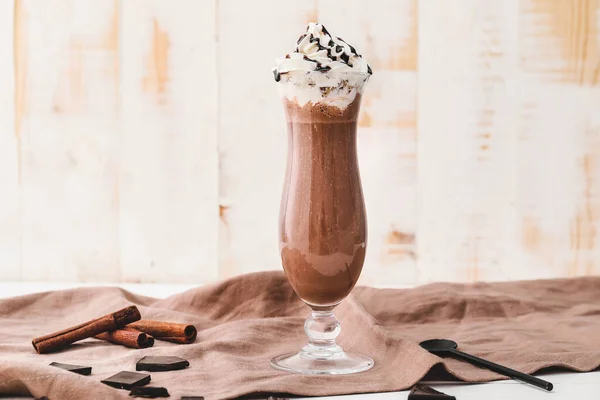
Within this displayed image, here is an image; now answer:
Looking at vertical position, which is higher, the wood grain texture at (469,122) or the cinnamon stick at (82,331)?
the wood grain texture at (469,122)

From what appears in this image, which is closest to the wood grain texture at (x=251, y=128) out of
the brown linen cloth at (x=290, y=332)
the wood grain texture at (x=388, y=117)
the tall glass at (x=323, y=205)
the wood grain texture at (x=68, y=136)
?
the wood grain texture at (x=388, y=117)

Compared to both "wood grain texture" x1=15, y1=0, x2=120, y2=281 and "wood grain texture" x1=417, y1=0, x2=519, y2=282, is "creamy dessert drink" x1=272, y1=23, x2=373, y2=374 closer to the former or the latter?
"wood grain texture" x1=417, y1=0, x2=519, y2=282

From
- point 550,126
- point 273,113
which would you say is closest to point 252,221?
point 273,113

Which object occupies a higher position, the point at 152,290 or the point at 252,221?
the point at 252,221

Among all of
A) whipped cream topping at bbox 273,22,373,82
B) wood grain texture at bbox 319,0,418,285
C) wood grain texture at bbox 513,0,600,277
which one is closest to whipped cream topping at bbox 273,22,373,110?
whipped cream topping at bbox 273,22,373,82

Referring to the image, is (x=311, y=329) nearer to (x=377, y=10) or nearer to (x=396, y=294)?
(x=396, y=294)

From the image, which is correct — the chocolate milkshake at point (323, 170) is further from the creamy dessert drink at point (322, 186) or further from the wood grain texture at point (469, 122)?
the wood grain texture at point (469, 122)
